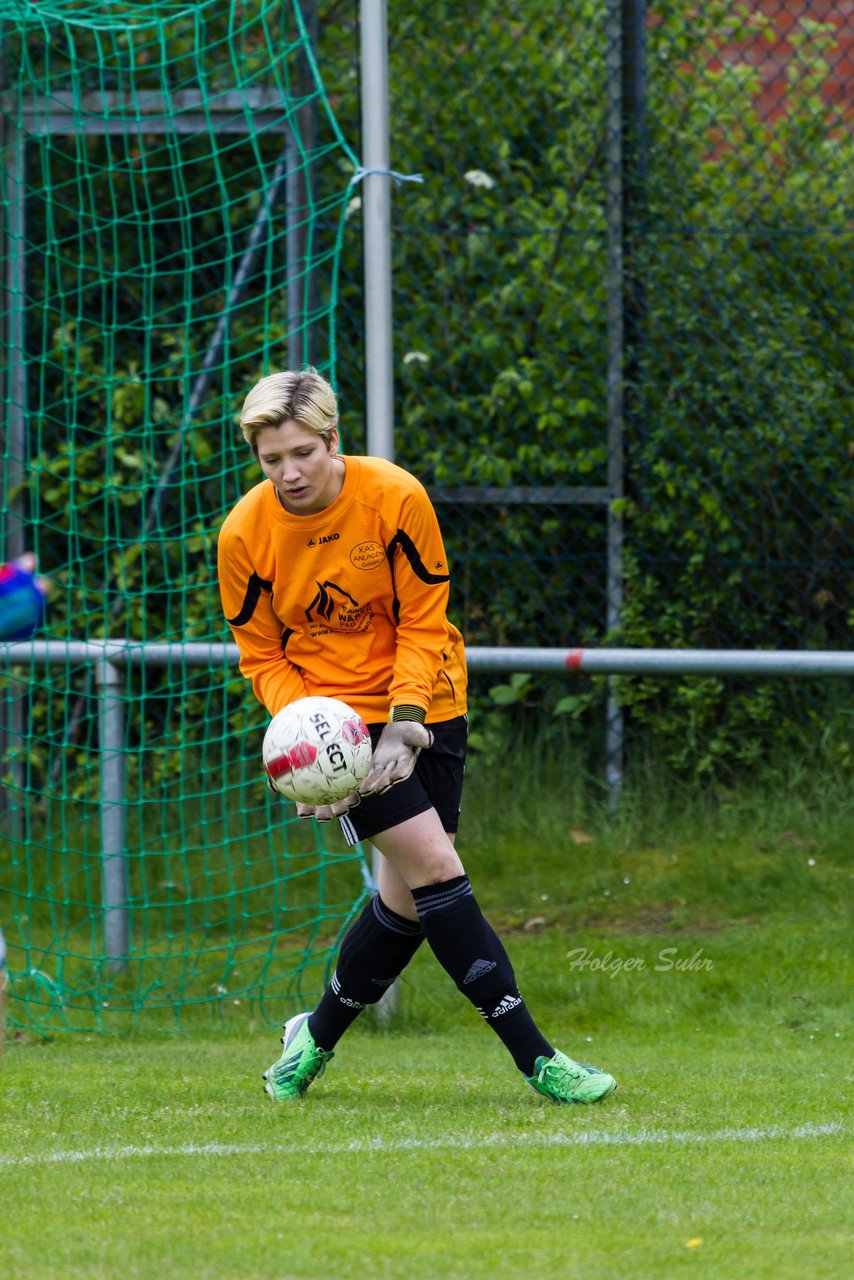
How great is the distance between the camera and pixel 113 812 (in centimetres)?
639

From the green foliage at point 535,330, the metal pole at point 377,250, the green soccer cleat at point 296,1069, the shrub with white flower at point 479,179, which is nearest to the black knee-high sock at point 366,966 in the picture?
the green soccer cleat at point 296,1069

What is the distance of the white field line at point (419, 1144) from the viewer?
3.82m

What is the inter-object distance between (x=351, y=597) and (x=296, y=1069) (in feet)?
4.09

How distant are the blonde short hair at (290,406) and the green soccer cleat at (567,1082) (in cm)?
164

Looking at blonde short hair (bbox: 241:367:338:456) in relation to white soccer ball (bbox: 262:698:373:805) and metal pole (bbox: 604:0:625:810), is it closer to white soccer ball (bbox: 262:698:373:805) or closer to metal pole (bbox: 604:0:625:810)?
white soccer ball (bbox: 262:698:373:805)

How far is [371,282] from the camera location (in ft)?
20.0

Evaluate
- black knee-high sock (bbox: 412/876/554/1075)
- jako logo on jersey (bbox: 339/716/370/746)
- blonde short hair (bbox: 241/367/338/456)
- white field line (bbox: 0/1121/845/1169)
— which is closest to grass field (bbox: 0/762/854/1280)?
white field line (bbox: 0/1121/845/1169)

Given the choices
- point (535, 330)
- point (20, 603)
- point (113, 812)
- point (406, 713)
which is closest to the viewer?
point (20, 603)

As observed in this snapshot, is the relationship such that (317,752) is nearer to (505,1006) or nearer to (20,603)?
(505,1006)

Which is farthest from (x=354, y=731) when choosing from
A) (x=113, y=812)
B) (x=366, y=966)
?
(x=113, y=812)

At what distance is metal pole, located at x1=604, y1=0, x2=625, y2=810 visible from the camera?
748cm

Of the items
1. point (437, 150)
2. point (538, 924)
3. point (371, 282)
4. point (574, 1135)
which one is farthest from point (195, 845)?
point (574, 1135)

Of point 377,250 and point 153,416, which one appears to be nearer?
point 377,250

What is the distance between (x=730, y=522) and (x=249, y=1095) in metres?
3.72
